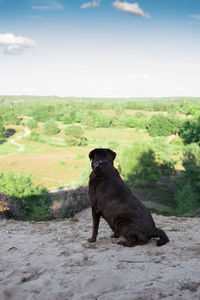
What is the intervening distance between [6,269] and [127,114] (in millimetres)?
112981

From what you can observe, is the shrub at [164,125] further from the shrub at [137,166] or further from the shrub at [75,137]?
the shrub at [137,166]

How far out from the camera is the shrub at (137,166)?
103 ft

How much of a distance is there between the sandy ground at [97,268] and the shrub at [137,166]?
83.7 feet

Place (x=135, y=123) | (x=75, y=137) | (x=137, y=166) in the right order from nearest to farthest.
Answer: (x=137, y=166) → (x=75, y=137) → (x=135, y=123)

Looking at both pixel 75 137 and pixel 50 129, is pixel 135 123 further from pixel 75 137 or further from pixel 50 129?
pixel 50 129

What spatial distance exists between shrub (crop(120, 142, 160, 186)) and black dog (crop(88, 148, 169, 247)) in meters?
26.4

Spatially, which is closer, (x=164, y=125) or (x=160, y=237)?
(x=160, y=237)

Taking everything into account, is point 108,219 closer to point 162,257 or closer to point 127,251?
point 127,251

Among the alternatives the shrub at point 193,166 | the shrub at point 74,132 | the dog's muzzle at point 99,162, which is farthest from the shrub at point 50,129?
the dog's muzzle at point 99,162

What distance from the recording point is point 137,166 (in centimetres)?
3180

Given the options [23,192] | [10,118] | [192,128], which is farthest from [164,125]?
[23,192]

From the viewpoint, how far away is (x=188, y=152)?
3005 cm

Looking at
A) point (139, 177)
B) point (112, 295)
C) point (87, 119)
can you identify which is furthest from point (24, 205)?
point (87, 119)

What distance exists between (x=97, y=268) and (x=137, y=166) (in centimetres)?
2836
